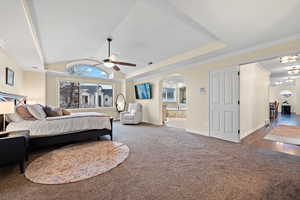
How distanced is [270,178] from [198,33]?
10.5 ft

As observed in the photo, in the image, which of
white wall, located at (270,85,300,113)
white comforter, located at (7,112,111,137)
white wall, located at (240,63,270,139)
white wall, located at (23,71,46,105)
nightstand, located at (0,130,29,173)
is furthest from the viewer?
white wall, located at (270,85,300,113)

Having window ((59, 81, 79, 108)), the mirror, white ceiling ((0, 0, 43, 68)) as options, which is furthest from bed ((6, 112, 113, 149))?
the mirror

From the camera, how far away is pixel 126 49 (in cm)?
485

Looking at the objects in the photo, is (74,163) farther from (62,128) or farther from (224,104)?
(224,104)

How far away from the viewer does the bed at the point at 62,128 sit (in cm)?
293

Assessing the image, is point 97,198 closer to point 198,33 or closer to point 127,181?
point 127,181

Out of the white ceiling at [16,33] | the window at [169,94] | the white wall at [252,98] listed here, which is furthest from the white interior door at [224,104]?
the window at [169,94]

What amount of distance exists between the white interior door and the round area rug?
9.35ft

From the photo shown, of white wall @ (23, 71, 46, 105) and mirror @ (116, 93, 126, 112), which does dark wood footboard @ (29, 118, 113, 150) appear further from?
mirror @ (116, 93, 126, 112)

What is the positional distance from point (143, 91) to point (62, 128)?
442cm

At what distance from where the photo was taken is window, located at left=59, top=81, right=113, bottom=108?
6.44m

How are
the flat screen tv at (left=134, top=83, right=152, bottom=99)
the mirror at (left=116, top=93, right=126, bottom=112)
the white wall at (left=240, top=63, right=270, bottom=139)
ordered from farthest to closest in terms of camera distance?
the mirror at (left=116, top=93, right=126, bottom=112) → the flat screen tv at (left=134, top=83, right=152, bottom=99) → the white wall at (left=240, top=63, right=270, bottom=139)

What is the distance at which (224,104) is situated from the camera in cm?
399

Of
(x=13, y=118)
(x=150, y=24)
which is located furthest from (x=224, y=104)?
(x=13, y=118)
